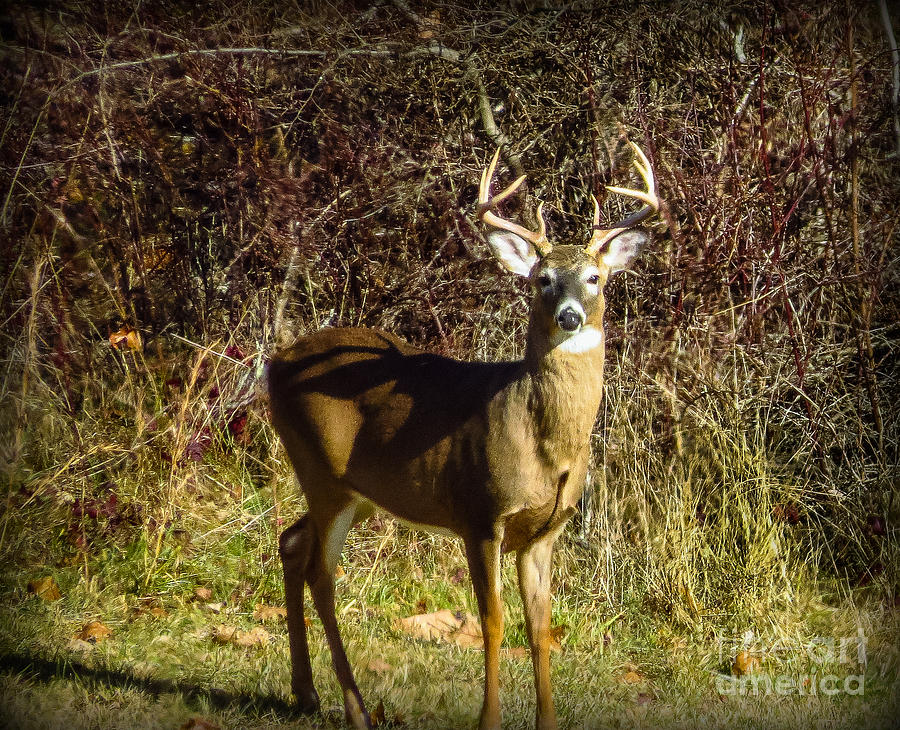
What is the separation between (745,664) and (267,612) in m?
2.34

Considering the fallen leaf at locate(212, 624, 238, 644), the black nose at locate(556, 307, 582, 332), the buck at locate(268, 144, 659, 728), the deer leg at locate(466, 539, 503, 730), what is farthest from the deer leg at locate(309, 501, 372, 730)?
the black nose at locate(556, 307, 582, 332)

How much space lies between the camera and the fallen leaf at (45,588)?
19.0 ft

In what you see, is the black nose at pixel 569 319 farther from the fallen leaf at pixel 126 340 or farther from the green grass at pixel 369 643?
the fallen leaf at pixel 126 340

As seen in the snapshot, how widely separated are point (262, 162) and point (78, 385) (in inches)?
69.0

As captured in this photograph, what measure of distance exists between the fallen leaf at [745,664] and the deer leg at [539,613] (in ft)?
3.94

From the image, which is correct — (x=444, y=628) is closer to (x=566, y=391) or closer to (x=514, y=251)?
(x=566, y=391)

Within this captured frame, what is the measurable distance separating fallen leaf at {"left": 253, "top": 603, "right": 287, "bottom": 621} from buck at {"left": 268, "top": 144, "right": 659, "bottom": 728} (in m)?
1.04

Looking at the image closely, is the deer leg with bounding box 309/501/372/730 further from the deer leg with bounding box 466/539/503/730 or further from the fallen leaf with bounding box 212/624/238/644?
the fallen leaf with bounding box 212/624/238/644

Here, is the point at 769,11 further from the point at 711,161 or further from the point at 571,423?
the point at 571,423

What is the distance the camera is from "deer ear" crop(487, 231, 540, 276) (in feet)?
14.2

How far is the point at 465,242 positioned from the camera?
259 inches

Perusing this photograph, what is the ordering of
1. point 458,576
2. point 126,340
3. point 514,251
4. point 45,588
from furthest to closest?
point 126,340 → point 458,576 → point 45,588 → point 514,251

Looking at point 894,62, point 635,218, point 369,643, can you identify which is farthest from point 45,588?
point 894,62

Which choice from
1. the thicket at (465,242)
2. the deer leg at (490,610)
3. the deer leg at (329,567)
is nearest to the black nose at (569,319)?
the deer leg at (490,610)
